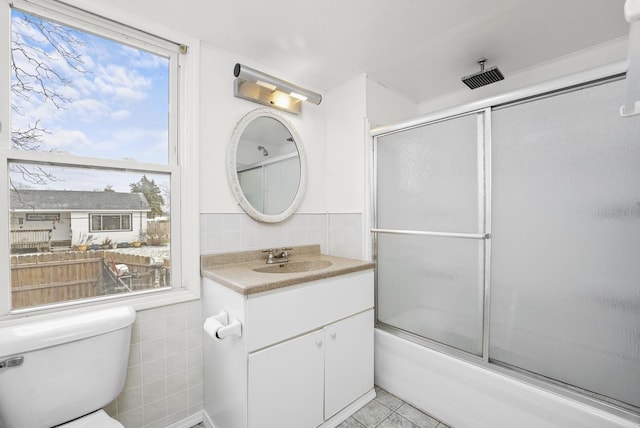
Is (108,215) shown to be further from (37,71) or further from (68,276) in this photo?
(37,71)

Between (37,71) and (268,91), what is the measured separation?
1149 mm

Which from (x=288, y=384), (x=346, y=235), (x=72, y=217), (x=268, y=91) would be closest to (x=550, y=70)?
(x=346, y=235)

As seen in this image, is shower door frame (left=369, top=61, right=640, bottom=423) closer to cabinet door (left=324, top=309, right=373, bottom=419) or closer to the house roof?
cabinet door (left=324, top=309, right=373, bottom=419)

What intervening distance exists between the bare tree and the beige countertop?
2.79 feet

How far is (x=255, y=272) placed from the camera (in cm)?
154

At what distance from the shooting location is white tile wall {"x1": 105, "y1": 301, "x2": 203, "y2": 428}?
1390 millimetres

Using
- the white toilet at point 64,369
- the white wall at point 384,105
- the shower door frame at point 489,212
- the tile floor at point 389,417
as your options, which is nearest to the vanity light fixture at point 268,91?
the white wall at point 384,105

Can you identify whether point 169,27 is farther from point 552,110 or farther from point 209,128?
point 552,110

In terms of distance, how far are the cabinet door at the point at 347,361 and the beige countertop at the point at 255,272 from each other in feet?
1.03

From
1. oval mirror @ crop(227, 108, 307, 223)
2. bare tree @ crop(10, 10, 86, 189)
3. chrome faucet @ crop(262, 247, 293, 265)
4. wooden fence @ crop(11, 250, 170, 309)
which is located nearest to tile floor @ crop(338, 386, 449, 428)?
chrome faucet @ crop(262, 247, 293, 265)

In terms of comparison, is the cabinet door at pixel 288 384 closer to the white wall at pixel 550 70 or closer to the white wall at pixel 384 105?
the white wall at pixel 384 105

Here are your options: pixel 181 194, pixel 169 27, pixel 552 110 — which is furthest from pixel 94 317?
pixel 552 110

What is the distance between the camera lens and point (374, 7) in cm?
138

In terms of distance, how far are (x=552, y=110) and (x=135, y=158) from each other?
6.80ft
